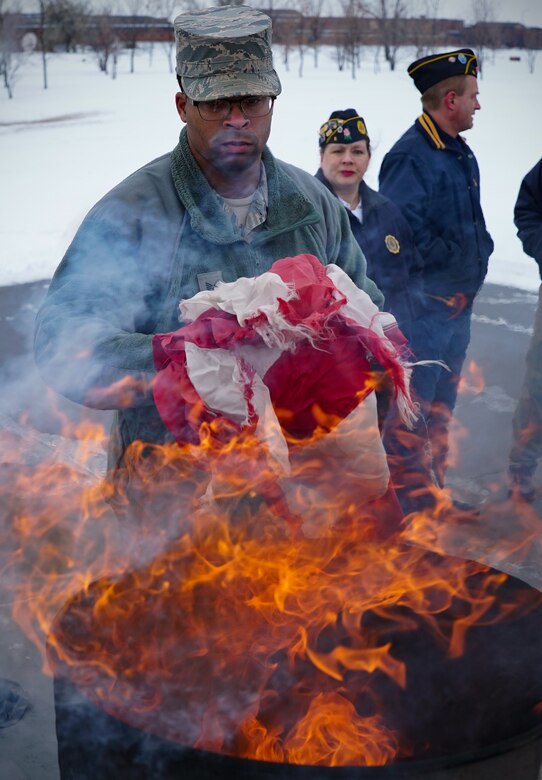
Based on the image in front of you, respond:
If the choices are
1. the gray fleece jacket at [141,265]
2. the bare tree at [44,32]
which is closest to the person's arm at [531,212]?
the gray fleece jacket at [141,265]

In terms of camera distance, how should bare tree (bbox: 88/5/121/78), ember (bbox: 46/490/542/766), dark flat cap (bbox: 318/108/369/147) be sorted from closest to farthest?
ember (bbox: 46/490/542/766)
dark flat cap (bbox: 318/108/369/147)
bare tree (bbox: 88/5/121/78)

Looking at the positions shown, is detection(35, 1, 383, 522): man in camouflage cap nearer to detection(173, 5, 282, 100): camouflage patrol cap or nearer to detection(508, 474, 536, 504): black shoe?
detection(173, 5, 282, 100): camouflage patrol cap

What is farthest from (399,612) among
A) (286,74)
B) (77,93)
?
(286,74)

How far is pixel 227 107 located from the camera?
205 cm

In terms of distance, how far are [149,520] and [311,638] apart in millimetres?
584

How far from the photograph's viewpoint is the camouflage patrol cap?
6.63 ft

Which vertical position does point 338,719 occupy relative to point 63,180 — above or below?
above

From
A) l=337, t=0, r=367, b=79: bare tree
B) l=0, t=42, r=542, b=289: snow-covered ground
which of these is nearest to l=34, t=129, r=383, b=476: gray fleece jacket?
l=0, t=42, r=542, b=289: snow-covered ground

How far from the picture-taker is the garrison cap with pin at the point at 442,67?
162 inches

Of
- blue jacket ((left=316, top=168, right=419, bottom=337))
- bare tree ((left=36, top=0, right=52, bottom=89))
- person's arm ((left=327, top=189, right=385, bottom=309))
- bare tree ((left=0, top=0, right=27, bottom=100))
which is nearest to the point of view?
person's arm ((left=327, top=189, right=385, bottom=309))

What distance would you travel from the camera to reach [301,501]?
208cm

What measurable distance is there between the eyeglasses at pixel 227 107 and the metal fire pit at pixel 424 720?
122 centimetres

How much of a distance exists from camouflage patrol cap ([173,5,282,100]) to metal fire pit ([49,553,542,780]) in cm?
128

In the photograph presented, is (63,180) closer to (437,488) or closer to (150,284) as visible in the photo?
(437,488)
